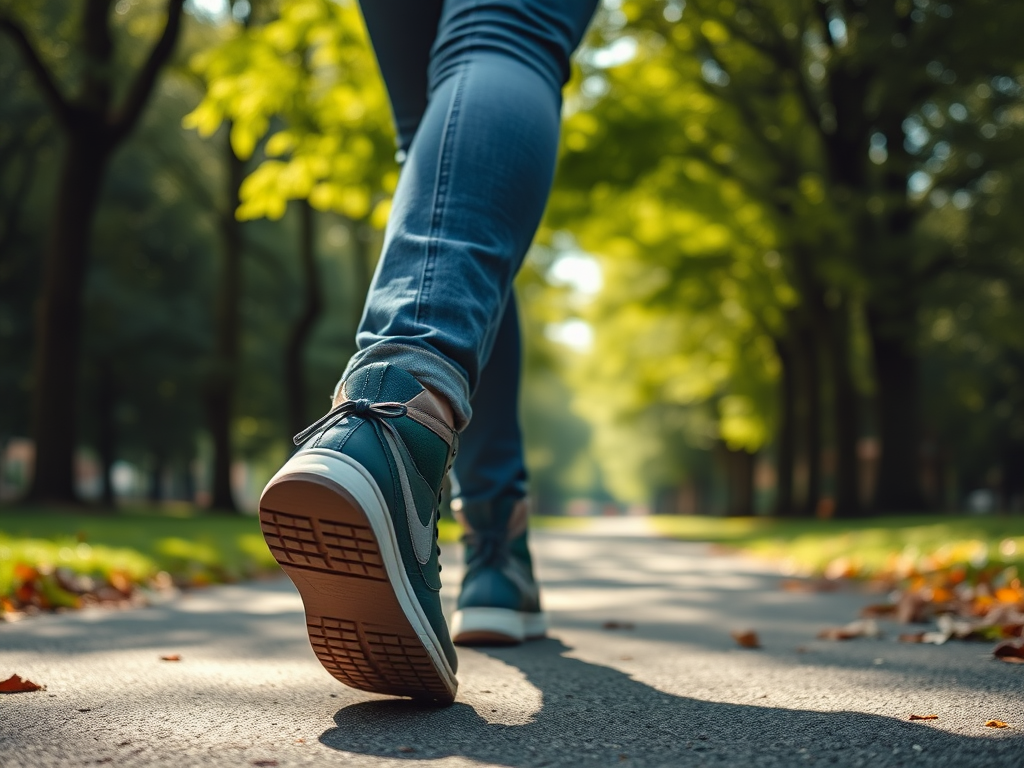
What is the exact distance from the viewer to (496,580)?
7.73 feet

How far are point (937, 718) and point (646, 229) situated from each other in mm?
18150

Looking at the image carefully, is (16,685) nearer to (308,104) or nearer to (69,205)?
(308,104)

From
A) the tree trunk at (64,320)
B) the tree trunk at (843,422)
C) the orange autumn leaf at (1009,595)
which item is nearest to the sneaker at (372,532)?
the orange autumn leaf at (1009,595)

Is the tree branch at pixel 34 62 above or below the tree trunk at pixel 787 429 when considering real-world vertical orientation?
above

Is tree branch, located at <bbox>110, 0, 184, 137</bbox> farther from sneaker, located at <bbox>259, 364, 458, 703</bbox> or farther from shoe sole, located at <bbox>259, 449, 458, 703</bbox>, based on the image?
shoe sole, located at <bbox>259, 449, 458, 703</bbox>

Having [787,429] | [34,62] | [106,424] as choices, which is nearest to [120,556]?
[34,62]

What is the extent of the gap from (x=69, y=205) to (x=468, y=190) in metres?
12.5

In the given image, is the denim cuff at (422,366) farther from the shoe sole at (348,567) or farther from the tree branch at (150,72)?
the tree branch at (150,72)

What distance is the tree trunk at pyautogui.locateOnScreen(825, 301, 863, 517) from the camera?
1773 centimetres

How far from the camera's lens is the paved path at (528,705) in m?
1.24

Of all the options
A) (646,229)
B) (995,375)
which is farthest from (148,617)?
(995,375)

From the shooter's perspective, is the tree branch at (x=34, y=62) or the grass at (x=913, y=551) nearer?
the grass at (x=913, y=551)

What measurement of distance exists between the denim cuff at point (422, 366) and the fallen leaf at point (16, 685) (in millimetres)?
657

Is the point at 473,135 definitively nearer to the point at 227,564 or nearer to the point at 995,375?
the point at 227,564
